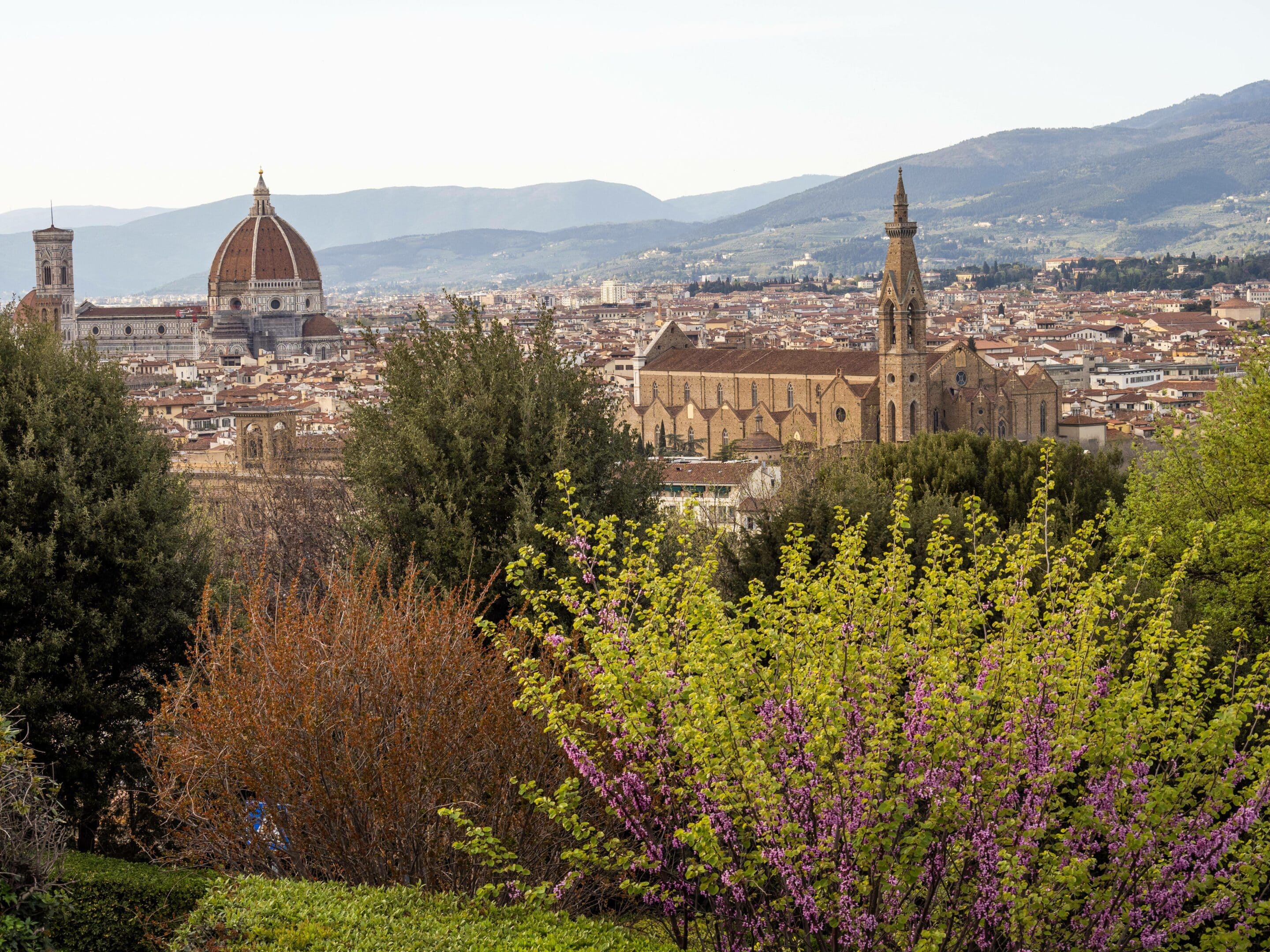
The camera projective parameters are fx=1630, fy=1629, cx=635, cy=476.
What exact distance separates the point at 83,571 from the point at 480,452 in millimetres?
3109

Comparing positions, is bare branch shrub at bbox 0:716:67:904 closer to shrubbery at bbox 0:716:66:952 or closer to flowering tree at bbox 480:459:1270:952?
shrubbery at bbox 0:716:66:952

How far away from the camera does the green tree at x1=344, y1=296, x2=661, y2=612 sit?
11.9 meters

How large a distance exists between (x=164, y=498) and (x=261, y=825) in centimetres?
378

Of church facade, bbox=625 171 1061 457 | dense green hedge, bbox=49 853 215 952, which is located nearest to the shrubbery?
dense green hedge, bbox=49 853 215 952

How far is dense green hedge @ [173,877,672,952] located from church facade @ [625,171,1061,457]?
139 feet

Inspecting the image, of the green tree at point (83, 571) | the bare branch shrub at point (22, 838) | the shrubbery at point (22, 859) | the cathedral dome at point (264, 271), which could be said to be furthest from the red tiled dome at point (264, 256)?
the shrubbery at point (22, 859)

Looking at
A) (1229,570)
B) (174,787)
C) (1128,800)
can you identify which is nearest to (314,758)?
(174,787)

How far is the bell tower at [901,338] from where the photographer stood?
171 feet

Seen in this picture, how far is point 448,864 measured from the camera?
7.82m

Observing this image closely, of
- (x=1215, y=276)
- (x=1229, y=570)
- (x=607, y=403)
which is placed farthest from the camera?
(x=1215, y=276)

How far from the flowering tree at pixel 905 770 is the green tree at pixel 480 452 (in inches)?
176

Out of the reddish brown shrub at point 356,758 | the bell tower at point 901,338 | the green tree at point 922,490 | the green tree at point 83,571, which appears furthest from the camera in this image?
the bell tower at point 901,338

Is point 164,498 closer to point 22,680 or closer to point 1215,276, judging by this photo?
point 22,680

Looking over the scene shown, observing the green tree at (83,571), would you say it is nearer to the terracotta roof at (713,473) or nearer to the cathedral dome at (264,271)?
the terracotta roof at (713,473)
